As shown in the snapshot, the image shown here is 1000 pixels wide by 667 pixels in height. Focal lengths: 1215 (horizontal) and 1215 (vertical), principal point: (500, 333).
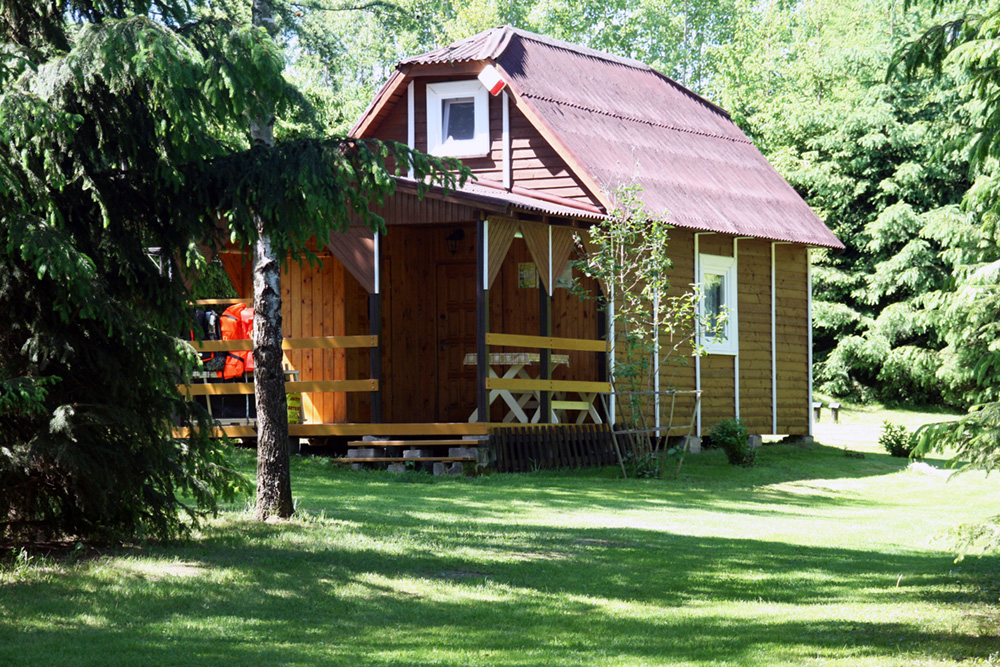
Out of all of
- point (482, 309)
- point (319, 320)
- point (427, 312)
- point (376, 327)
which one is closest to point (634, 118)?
point (427, 312)

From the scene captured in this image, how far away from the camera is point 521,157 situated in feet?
62.0

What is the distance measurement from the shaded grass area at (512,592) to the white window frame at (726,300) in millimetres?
7521

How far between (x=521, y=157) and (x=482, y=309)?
4396mm

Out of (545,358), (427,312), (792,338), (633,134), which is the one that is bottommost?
(545,358)

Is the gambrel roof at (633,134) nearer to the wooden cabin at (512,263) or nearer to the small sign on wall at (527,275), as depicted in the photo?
the wooden cabin at (512,263)

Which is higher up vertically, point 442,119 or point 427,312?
point 442,119

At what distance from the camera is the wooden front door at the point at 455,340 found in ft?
60.9

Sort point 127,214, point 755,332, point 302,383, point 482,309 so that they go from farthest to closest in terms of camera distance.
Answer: point 755,332, point 302,383, point 482,309, point 127,214

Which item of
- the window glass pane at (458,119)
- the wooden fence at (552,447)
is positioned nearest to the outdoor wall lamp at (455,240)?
the window glass pane at (458,119)

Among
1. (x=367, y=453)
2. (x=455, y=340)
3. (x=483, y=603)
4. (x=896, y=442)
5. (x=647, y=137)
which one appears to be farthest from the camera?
(x=647, y=137)

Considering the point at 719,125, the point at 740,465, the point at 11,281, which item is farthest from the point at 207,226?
the point at 719,125

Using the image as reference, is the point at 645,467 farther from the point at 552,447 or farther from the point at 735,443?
the point at 735,443

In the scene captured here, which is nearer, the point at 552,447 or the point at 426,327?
the point at 552,447

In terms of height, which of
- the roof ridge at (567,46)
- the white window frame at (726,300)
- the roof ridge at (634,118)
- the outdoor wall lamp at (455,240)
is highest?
the roof ridge at (567,46)
